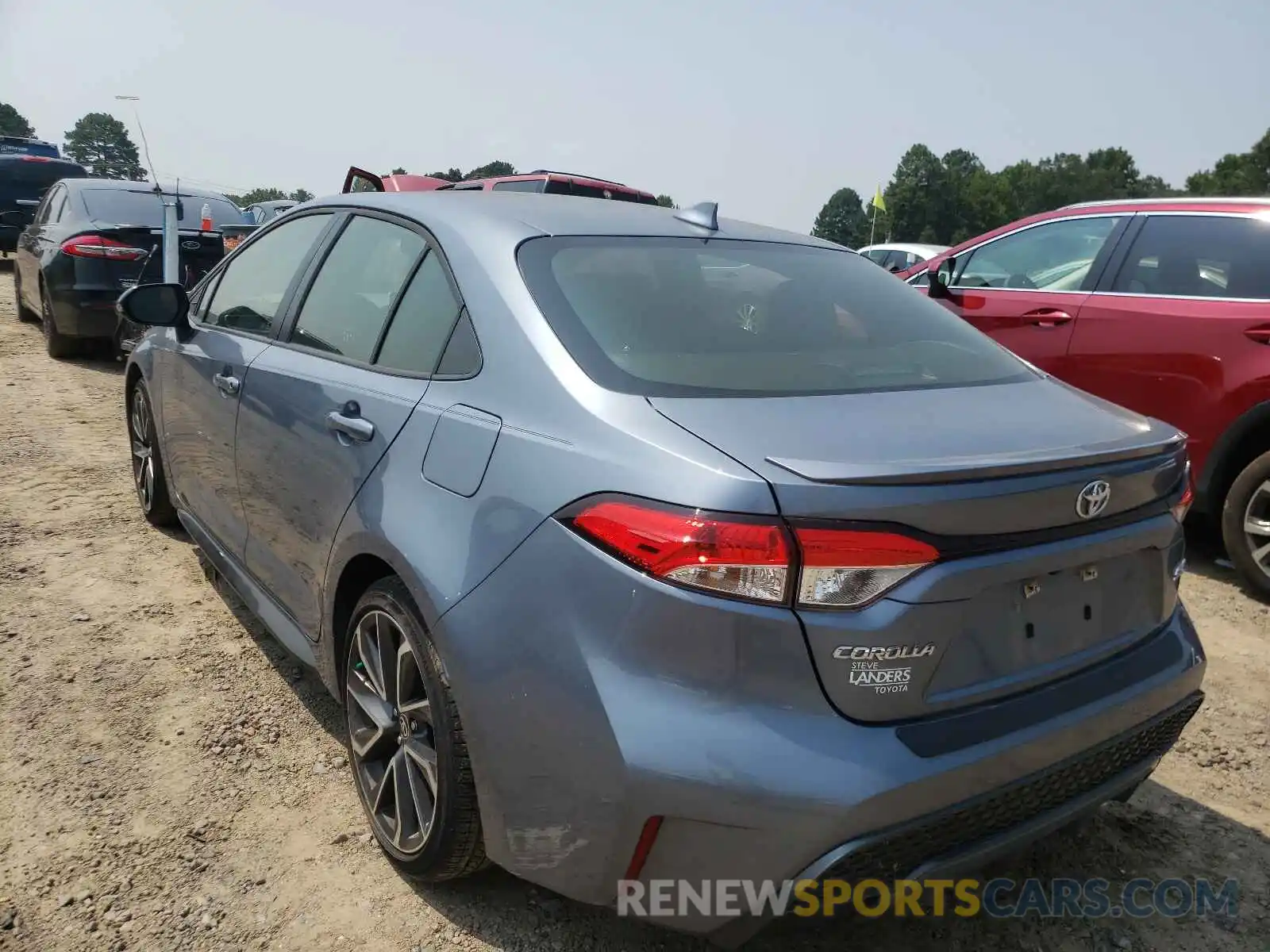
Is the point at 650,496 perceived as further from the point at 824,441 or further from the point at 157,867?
the point at 157,867

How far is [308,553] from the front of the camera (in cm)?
259

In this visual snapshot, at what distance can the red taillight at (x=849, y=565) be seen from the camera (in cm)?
157

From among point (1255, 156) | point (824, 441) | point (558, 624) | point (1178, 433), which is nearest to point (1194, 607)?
point (1178, 433)

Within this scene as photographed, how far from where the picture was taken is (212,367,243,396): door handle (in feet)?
10.1

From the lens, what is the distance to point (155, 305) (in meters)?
3.62

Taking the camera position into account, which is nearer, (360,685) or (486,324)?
(486,324)

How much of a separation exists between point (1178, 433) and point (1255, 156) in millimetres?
92867

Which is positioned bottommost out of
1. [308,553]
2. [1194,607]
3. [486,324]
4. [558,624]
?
[1194,607]

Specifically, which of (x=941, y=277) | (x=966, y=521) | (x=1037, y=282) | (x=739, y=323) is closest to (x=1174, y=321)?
(x=1037, y=282)

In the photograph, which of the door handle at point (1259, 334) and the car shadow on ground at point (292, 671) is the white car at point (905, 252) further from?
the car shadow on ground at point (292, 671)

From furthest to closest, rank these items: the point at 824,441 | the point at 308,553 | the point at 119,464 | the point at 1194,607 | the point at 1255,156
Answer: the point at 1255,156
the point at 119,464
the point at 1194,607
the point at 308,553
the point at 824,441

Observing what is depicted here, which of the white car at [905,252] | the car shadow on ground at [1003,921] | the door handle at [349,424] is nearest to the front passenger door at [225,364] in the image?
the door handle at [349,424]

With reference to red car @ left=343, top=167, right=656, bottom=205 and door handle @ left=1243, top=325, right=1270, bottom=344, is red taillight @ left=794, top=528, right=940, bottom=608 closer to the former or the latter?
door handle @ left=1243, top=325, right=1270, bottom=344

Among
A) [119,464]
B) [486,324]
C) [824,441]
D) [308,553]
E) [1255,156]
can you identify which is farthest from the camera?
[1255,156]
